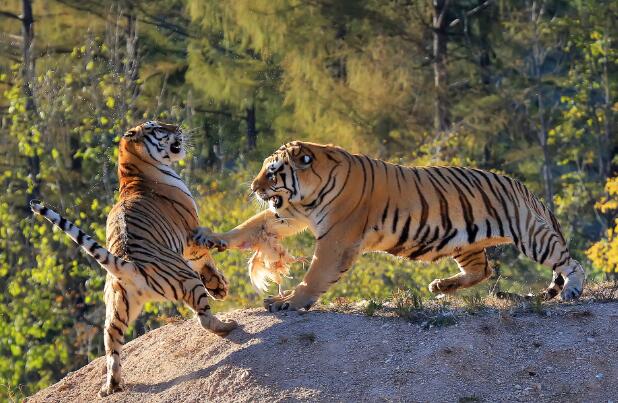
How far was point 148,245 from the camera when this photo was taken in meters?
9.24

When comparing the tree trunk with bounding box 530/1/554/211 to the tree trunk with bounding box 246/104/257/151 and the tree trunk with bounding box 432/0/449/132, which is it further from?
the tree trunk with bounding box 246/104/257/151

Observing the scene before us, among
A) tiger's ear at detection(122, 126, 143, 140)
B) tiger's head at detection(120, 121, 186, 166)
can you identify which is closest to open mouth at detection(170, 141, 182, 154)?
tiger's head at detection(120, 121, 186, 166)

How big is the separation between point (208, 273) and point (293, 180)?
1.05 metres

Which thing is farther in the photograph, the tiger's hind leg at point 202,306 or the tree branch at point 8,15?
the tree branch at point 8,15

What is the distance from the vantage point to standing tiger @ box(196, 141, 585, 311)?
9.52 metres

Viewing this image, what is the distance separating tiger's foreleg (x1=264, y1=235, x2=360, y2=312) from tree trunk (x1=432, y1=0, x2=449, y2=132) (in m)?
20.6

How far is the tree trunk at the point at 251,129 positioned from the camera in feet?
102

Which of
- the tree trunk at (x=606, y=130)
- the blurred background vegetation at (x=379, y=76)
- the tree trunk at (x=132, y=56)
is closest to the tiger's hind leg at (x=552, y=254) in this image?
the tree trunk at (x=132, y=56)

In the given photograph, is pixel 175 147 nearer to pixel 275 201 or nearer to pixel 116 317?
pixel 275 201

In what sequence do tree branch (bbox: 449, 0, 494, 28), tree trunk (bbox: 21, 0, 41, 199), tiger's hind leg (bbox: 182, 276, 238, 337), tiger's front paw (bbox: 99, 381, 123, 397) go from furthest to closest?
tree branch (bbox: 449, 0, 494, 28) → tree trunk (bbox: 21, 0, 41, 199) → tiger's front paw (bbox: 99, 381, 123, 397) → tiger's hind leg (bbox: 182, 276, 238, 337)

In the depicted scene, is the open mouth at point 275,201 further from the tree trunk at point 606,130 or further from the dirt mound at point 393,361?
the tree trunk at point 606,130

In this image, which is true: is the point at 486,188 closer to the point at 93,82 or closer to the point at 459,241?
the point at 459,241

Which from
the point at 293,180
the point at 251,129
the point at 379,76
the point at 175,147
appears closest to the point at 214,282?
the point at 293,180

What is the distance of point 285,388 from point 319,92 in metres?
22.3
